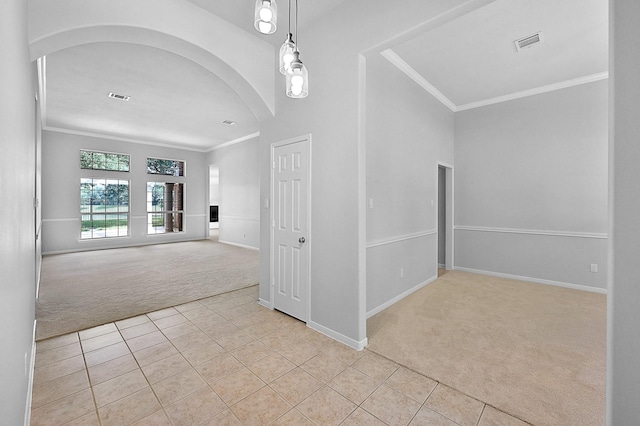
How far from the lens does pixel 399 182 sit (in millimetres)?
3986

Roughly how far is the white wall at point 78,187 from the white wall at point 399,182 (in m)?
8.17

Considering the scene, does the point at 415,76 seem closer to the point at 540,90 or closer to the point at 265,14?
the point at 540,90

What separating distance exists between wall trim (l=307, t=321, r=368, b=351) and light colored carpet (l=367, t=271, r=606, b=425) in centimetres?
11

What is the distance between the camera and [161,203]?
9398 mm

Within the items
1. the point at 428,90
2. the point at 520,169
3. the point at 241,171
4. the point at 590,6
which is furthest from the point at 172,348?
the point at 241,171

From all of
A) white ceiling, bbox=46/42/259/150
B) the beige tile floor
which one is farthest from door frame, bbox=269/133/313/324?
white ceiling, bbox=46/42/259/150

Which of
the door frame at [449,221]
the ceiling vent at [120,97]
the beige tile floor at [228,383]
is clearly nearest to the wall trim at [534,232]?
the door frame at [449,221]

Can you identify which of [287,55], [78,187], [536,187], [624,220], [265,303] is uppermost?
[287,55]

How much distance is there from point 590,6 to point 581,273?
3.76 metres

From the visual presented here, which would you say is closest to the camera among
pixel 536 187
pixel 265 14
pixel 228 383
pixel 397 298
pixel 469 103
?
pixel 265 14

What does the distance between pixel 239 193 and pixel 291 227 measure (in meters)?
6.02

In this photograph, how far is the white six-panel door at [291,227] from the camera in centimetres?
315

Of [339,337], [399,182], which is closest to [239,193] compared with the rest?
[399,182]

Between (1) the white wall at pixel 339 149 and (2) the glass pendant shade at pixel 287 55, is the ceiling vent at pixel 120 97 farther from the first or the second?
(2) the glass pendant shade at pixel 287 55
